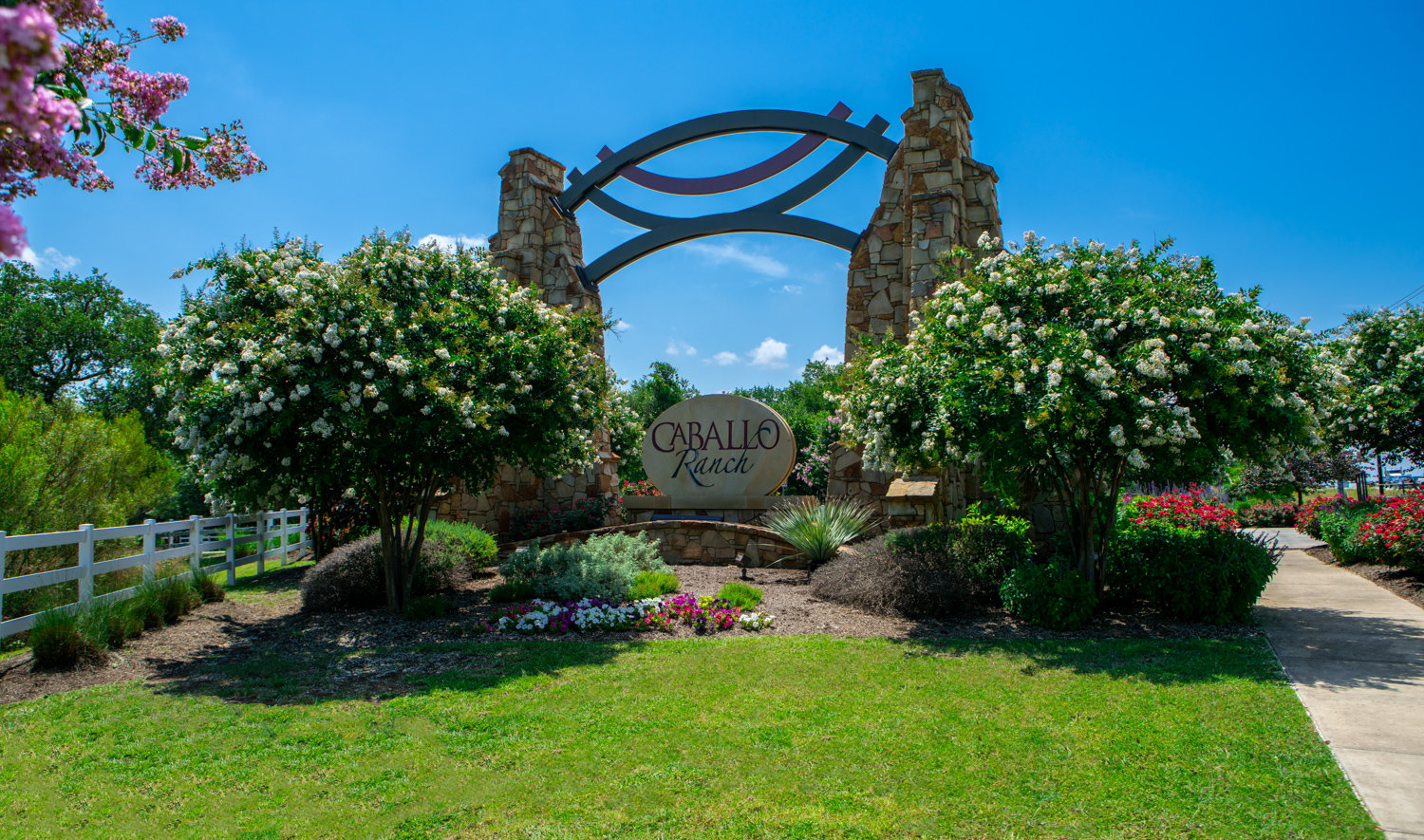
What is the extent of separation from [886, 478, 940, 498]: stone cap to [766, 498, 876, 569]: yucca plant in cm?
66

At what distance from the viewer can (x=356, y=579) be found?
995 cm

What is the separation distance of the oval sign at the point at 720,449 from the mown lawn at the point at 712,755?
24.5 ft

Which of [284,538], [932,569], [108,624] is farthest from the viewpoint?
[284,538]

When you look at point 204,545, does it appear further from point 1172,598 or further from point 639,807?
point 1172,598

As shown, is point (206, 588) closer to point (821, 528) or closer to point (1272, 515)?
point (821, 528)

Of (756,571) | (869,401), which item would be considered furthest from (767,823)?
(756,571)

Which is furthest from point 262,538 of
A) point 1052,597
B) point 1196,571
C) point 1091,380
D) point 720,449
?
point 1196,571

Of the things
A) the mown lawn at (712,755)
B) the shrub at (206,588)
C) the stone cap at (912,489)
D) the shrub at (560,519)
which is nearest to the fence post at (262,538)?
the shrub at (206,588)

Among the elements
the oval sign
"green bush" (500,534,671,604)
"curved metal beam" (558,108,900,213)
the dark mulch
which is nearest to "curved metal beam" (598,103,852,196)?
"curved metal beam" (558,108,900,213)

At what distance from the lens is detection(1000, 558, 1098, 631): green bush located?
7688 millimetres

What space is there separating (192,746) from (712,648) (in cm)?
391

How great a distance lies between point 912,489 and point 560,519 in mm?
6780

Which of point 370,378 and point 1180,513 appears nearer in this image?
point 370,378

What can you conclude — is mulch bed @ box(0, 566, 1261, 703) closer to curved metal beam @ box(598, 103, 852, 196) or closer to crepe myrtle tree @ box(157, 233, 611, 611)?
crepe myrtle tree @ box(157, 233, 611, 611)
